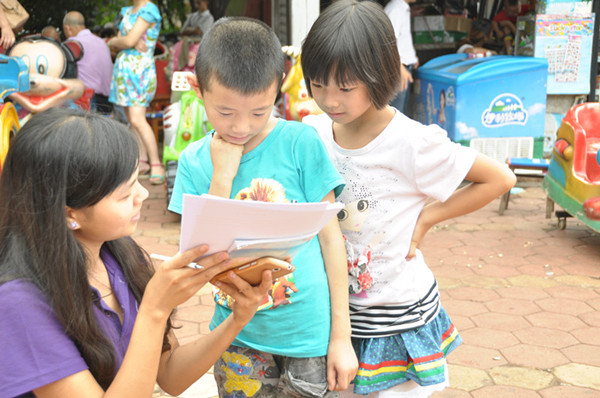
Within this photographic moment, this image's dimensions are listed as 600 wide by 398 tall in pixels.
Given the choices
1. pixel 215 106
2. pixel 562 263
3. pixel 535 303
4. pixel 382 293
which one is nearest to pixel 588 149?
pixel 562 263

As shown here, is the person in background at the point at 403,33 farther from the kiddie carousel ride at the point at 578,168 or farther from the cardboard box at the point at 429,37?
the kiddie carousel ride at the point at 578,168

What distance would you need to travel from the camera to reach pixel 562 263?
169 inches

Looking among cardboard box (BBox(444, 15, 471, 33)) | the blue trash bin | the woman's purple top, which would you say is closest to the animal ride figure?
the blue trash bin

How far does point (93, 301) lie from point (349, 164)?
2.27ft

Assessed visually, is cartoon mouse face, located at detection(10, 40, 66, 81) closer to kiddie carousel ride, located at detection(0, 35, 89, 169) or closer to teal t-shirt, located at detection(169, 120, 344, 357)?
kiddie carousel ride, located at detection(0, 35, 89, 169)

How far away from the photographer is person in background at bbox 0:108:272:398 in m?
1.17

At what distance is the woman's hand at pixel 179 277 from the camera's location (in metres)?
1.17

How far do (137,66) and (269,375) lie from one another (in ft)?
16.1

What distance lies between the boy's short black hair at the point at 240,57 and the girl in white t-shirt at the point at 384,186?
0.16 metres

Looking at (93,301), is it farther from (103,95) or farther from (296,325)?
(103,95)

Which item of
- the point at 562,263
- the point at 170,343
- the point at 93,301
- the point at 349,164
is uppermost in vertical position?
the point at 349,164

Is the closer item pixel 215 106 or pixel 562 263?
pixel 215 106

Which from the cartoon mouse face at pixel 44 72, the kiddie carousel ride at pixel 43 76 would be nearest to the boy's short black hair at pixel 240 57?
the kiddie carousel ride at pixel 43 76

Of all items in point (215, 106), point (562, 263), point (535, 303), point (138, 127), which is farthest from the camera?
point (138, 127)
